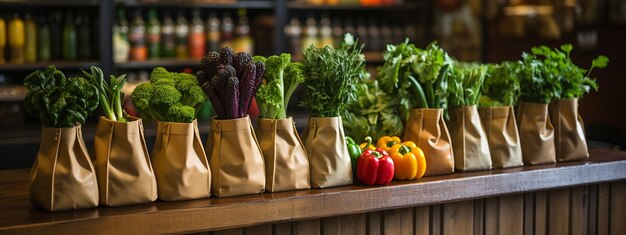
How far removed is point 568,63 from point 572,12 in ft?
7.92

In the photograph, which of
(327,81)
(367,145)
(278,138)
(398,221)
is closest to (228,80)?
(278,138)

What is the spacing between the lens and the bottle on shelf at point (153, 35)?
5289 mm

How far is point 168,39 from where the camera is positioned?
536 centimetres

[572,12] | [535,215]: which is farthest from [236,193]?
[572,12]

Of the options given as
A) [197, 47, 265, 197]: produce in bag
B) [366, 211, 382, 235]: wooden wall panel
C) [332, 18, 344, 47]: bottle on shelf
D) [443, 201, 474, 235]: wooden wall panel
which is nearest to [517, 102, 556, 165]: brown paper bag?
[443, 201, 474, 235]: wooden wall panel

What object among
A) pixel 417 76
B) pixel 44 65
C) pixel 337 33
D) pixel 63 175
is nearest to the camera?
pixel 63 175

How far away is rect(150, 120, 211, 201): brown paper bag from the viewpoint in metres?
2.21

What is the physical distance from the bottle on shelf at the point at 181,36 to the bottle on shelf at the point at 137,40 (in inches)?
9.5

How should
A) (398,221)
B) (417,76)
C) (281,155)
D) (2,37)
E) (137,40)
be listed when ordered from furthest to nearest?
1. (137,40)
2. (2,37)
3. (417,76)
4. (398,221)
5. (281,155)

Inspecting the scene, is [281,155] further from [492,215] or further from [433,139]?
[492,215]

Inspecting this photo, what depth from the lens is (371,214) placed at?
253cm

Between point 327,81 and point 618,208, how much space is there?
4.70 feet

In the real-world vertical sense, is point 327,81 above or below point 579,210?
above

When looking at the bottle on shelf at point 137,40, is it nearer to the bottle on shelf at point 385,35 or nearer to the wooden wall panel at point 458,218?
the bottle on shelf at point 385,35
